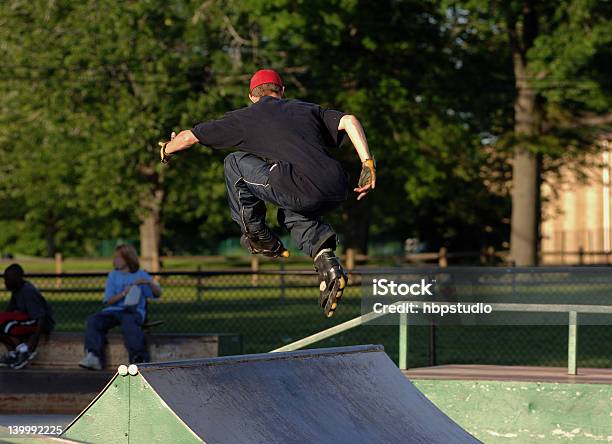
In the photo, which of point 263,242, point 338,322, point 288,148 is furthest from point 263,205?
point 338,322

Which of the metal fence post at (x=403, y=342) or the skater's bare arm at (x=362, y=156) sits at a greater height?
the skater's bare arm at (x=362, y=156)

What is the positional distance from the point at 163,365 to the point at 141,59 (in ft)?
92.5

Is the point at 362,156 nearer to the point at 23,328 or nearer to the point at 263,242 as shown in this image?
the point at 263,242

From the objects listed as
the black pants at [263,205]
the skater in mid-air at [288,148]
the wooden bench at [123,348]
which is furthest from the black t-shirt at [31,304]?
the skater in mid-air at [288,148]

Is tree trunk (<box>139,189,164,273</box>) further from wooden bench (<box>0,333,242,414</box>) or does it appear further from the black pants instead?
the black pants

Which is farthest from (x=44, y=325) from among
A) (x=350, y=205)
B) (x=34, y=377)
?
(x=350, y=205)

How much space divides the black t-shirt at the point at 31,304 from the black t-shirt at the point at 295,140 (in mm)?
5949

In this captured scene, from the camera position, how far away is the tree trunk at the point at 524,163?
106 feet

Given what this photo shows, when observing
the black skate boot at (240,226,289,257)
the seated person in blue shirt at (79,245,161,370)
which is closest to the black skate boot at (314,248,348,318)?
the black skate boot at (240,226,289,257)

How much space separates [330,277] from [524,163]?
26771 mm

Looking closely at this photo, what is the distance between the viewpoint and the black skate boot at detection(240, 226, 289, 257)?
716 cm

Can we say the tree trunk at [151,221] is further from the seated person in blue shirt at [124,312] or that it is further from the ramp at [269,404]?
the ramp at [269,404]

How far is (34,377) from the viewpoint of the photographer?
1152 cm

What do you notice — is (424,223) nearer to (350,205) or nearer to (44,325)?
(350,205)
